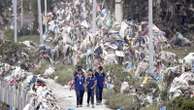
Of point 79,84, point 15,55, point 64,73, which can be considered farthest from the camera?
point 15,55

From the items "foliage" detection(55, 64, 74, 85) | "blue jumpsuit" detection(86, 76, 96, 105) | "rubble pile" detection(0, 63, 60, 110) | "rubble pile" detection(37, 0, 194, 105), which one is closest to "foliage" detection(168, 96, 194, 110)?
"rubble pile" detection(37, 0, 194, 105)

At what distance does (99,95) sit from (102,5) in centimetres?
A: 2588

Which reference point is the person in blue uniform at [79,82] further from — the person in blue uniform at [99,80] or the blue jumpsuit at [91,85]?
the person in blue uniform at [99,80]

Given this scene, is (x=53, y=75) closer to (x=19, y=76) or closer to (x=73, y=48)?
(x=73, y=48)

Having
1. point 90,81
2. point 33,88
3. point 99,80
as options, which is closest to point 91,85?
point 90,81

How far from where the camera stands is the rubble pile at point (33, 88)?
22591mm

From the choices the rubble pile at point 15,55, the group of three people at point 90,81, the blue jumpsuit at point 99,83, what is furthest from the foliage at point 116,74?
the rubble pile at point 15,55

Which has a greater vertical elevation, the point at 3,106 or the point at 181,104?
the point at 181,104

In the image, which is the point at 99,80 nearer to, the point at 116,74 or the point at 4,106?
the point at 116,74

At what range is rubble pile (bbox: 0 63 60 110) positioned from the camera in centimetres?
2259

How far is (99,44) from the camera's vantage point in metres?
33.0

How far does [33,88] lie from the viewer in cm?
2480

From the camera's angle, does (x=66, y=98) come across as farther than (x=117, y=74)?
No

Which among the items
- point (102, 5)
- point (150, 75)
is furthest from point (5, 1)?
point (150, 75)
